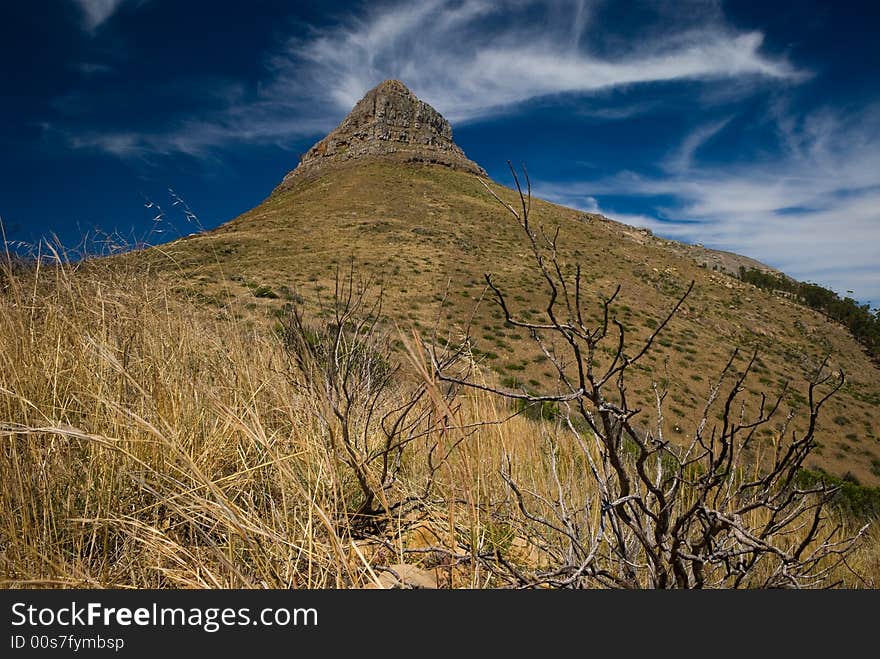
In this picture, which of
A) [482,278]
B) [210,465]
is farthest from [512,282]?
[210,465]

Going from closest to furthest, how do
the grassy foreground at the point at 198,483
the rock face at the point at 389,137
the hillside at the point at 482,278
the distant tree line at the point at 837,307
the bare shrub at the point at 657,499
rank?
the bare shrub at the point at 657,499
the grassy foreground at the point at 198,483
the hillside at the point at 482,278
the distant tree line at the point at 837,307
the rock face at the point at 389,137

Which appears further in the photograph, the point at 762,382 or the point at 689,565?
the point at 762,382

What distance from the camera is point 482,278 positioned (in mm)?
34000

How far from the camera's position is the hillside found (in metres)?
16.7

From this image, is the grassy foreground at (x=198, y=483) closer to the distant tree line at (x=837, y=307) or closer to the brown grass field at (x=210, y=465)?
the brown grass field at (x=210, y=465)

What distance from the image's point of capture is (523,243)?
42.5 m

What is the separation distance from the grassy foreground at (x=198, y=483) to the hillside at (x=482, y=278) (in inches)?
29.6

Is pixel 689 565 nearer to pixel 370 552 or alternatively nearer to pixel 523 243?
pixel 370 552

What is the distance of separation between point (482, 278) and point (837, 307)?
3851 cm

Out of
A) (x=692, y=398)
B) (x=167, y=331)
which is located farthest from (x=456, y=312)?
(x=167, y=331)

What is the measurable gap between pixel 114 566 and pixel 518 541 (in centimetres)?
141

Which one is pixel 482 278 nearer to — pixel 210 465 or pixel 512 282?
pixel 512 282


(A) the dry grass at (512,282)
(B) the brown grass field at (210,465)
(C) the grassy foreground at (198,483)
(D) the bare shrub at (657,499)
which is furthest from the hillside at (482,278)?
(D) the bare shrub at (657,499)

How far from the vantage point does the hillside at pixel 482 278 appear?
54.9 feet
